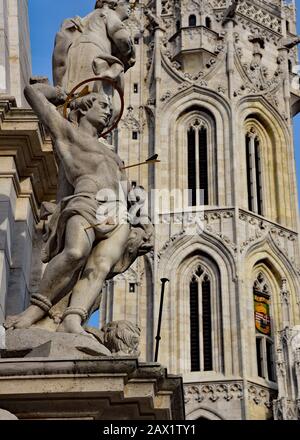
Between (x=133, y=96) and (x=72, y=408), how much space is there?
36.0 m

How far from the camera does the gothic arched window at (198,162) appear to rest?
38.0m

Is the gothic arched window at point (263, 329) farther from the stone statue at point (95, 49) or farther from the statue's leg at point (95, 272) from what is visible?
the statue's leg at point (95, 272)

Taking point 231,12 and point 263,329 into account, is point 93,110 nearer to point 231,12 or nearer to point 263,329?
point 263,329

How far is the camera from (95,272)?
17.3 ft

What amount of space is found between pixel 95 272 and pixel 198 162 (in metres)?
33.9

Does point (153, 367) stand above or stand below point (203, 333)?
below

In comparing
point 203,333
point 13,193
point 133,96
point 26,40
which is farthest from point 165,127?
point 13,193

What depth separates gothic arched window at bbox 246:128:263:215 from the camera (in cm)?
3874

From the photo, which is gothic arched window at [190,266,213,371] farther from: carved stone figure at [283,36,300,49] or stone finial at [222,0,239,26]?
carved stone figure at [283,36,300,49]

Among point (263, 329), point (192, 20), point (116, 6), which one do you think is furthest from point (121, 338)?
point (192, 20)

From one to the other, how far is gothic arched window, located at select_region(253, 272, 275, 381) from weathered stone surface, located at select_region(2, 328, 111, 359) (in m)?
31.1

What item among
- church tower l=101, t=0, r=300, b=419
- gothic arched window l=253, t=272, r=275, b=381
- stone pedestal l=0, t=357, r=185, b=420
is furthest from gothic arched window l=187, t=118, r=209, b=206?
stone pedestal l=0, t=357, r=185, b=420

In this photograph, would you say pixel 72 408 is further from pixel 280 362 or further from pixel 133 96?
pixel 133 96

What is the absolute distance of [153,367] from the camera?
4.59m
